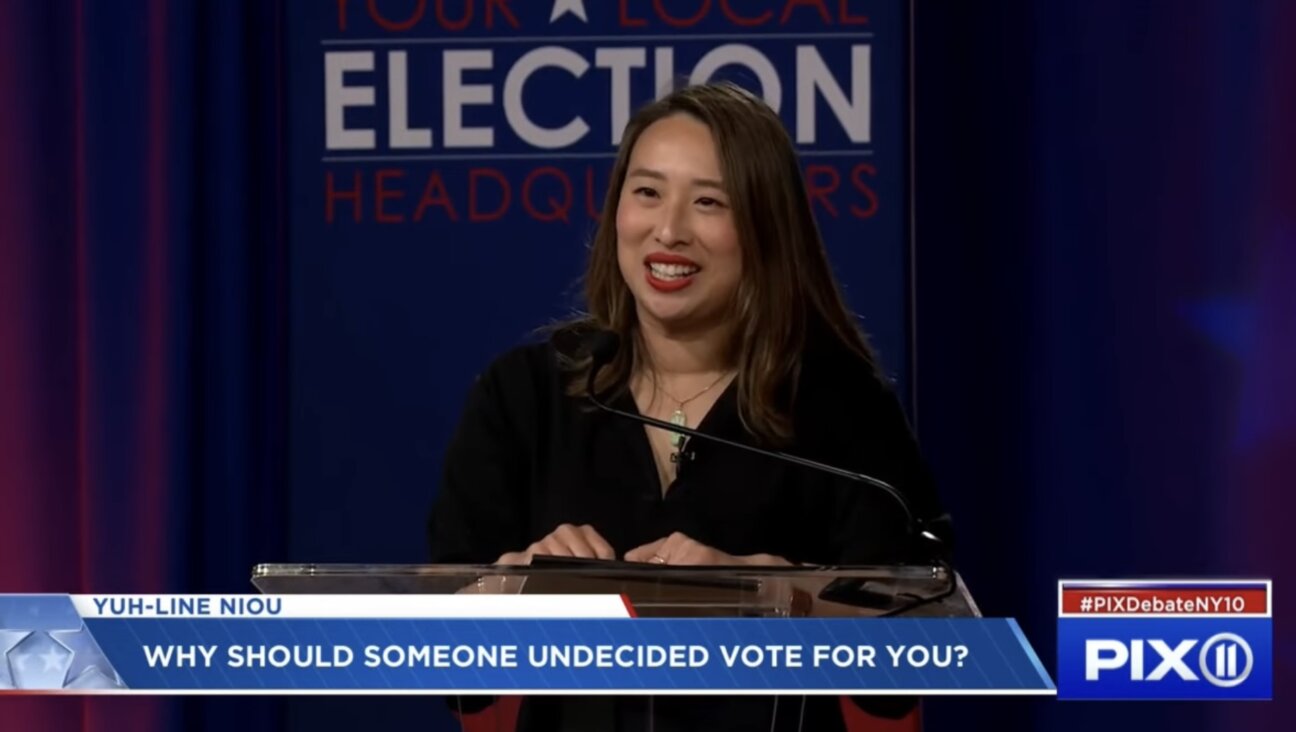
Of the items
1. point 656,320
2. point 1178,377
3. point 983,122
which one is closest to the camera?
point 656,320

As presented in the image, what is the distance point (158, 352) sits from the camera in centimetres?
324

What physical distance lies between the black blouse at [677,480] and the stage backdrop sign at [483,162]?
85 cm

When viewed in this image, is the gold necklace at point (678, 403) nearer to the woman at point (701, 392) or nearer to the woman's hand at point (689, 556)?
the woman at point (701, 392)

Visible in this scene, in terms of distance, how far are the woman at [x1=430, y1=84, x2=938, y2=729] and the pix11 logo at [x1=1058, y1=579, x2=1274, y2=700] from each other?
0.25 m

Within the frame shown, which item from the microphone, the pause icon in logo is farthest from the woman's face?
the pause icon in logo

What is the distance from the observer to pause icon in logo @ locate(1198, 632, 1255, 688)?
5.96ft

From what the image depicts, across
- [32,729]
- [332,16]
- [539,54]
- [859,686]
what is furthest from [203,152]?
[859,686]

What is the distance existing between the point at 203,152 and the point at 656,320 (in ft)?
4.76

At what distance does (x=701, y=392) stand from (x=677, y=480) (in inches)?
6.8

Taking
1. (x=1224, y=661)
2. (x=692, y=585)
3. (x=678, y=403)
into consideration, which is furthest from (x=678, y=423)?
(x=1224, y=661)

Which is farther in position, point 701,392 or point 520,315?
point 520,315

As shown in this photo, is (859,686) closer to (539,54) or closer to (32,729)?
(539,54)

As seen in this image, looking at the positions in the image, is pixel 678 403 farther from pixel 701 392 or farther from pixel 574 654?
pixel 574 654

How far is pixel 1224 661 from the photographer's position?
71.9 inches
